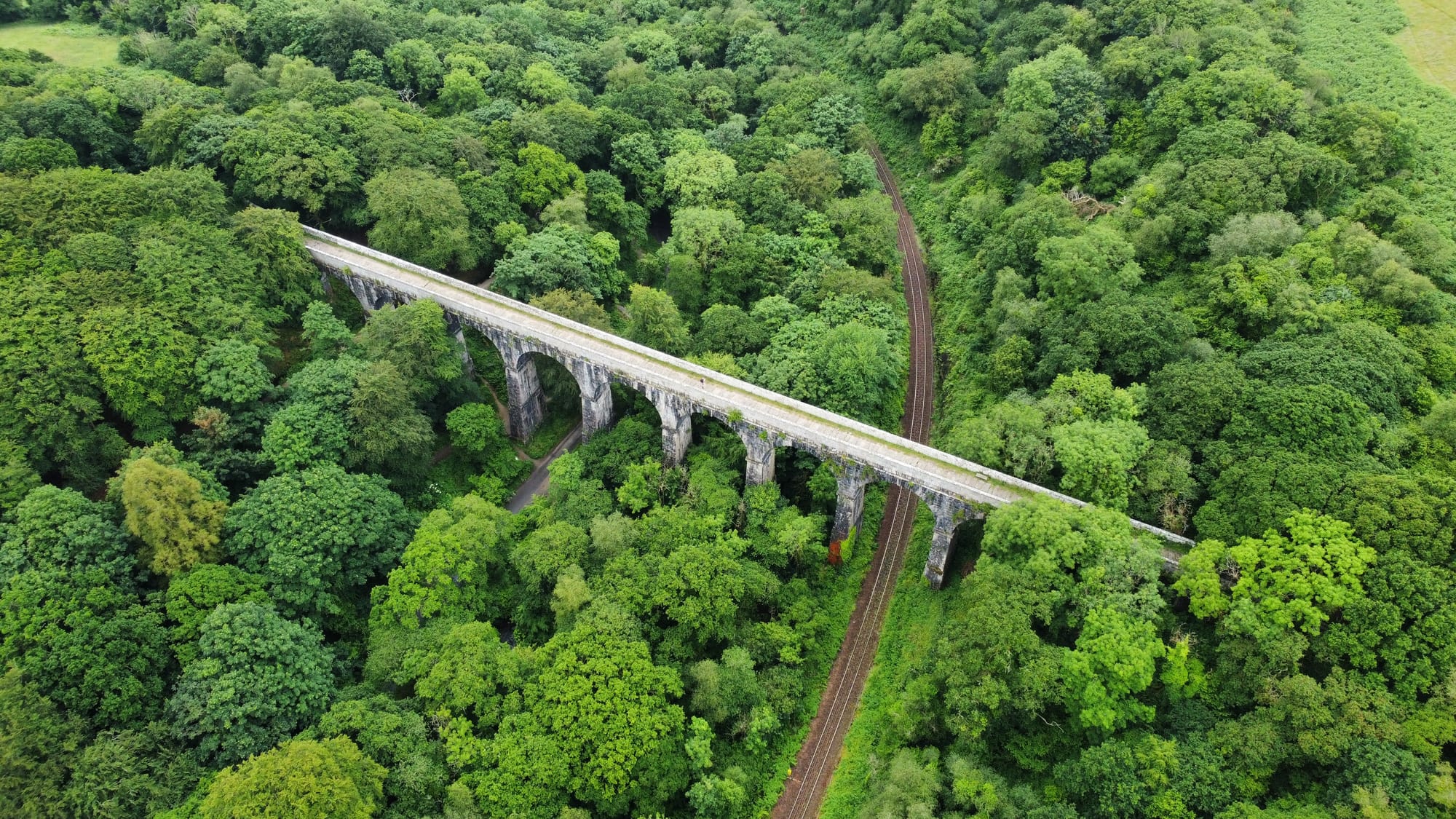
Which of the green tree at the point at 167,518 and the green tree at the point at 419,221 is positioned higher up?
the green tree at the point at 419,221

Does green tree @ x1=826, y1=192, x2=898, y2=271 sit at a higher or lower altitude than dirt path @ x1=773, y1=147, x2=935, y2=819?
higher

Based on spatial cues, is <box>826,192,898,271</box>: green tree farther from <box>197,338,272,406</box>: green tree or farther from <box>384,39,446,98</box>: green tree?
<box>197,338,272,406</box>: green tree

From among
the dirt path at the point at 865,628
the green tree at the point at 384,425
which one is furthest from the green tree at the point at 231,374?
the dirt path at the point at 865,628

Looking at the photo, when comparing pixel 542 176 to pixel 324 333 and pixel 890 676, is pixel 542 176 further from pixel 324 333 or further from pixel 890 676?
pixel 890 676

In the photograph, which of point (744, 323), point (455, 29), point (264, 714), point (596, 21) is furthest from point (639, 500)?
point (596, 21)

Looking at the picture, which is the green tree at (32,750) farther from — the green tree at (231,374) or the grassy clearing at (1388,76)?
the grassy clearing at (1388,76)

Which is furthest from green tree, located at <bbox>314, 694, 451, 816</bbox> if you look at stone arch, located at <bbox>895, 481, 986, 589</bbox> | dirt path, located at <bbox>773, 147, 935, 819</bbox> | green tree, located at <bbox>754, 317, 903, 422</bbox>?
green tree, located at <bbox>754, 317, 903, 422</bbox>
